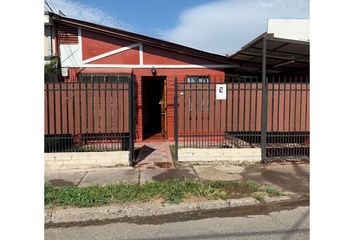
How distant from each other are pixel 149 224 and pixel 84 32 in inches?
307

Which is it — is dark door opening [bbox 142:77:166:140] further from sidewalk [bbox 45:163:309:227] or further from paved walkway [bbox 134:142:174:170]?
sidewalk [bbox 45:163:309:227]

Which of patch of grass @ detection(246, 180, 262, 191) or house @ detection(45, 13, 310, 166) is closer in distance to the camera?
patch of grass @ detection(246, 180, 262, 191)

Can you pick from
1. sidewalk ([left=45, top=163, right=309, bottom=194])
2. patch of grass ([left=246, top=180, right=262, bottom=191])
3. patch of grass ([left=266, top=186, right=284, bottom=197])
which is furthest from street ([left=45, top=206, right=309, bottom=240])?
sidewalk ([left=45, top=163, right=309, bottom=194])

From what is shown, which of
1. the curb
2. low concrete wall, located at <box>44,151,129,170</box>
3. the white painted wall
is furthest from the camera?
the white painted wall

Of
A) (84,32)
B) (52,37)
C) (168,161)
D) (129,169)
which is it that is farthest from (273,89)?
Result: (52,37)

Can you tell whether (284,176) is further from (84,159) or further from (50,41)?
(50,41)

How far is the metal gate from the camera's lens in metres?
7.12

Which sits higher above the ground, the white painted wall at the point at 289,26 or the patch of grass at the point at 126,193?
the white painted wall at the point at 289,26

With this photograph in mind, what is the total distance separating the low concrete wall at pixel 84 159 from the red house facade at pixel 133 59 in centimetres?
333

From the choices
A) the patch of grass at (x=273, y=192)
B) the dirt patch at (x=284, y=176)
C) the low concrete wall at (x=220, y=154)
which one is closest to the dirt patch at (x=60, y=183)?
the low concrete wall at (x=220, y=154)

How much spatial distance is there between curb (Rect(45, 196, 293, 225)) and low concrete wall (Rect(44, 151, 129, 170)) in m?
2.57

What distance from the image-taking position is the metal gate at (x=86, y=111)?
7.12 metres

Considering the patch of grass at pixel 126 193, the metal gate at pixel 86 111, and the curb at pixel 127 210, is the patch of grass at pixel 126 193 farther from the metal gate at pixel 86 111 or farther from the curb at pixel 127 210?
the metal gate at pixel 86 111
